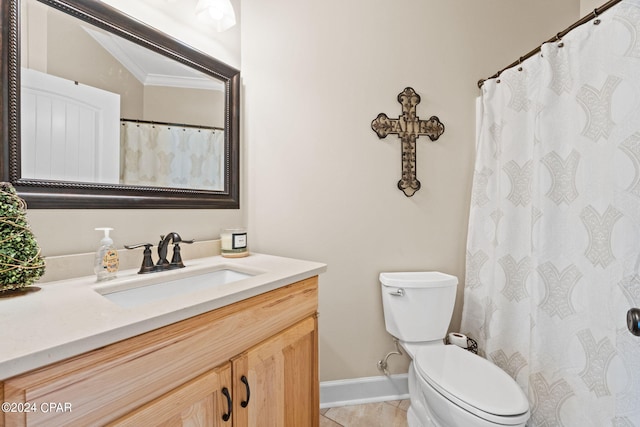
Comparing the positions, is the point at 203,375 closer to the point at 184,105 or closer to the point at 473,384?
the point at 473,384

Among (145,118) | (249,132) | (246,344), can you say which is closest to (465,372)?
(246,344)

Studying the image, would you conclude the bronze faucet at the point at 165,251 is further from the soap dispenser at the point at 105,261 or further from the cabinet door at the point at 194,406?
the cabinet door at the point at 194,406

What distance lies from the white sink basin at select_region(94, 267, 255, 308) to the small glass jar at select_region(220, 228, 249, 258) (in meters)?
0.13

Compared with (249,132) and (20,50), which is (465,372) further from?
(20,50)

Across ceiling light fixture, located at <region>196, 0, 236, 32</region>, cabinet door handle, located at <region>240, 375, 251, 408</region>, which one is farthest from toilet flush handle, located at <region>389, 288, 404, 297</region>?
ceiling light fixture, located at <region>196, 0, 236, 32</region>

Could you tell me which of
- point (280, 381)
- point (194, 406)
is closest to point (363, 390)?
point (280, 381)

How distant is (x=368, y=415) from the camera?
5.01 ft

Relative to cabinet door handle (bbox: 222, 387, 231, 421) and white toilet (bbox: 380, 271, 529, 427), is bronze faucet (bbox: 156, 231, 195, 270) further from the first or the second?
white toilet (bbox: 380, 271, 529, 427)

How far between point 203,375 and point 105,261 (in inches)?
20.8

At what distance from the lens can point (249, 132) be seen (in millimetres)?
1545

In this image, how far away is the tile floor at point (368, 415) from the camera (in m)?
1.46

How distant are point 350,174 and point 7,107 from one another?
1375 mm

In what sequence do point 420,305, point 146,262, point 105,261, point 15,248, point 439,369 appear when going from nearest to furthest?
point 15,248 → point 105,261 → point 146,262 → point 439,369 → point 420,305

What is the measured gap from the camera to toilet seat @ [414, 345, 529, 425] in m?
0.94
